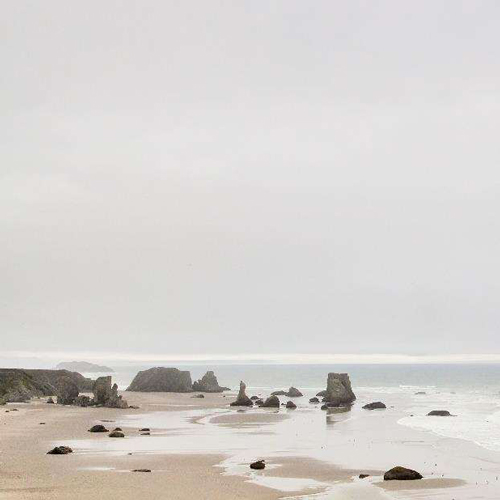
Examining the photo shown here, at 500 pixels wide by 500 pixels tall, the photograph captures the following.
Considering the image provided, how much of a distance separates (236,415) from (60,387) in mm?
30625

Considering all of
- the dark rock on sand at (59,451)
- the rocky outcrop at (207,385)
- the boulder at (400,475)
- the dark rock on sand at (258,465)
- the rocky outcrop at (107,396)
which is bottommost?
the boulder at (400,475)

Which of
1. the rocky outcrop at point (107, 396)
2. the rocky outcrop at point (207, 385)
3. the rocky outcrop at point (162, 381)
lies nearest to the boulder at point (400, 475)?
the rocky outcrop at point (107, 396)

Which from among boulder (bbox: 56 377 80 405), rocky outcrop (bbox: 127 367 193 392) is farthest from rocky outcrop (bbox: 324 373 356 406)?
rocky outcrop (bbox: 127 367 193 392)

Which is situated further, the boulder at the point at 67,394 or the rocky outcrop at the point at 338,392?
the rocky outcrop at the point at 338,392

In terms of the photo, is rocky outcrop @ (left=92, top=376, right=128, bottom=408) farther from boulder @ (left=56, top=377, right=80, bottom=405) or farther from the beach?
the beach

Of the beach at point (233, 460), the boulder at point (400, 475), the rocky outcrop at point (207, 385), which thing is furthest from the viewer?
the rocky outcrop at point (207, 385)

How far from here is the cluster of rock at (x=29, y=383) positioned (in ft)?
350

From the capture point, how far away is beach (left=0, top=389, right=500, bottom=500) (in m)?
32.6

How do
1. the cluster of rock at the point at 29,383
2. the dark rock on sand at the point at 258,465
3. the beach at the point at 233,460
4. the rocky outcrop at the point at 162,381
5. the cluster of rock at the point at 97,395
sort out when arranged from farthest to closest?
Result: the rocky outcrop at the point at 162,381
the cluster of rock at the point at 29,383
the cluster of rock at the point at 97,395
the dark rock on sand at the point at 258,465
the beach at the point at 233,460

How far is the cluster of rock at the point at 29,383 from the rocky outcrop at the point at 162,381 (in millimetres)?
11632

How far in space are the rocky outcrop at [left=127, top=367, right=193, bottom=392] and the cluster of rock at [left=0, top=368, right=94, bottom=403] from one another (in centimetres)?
1163

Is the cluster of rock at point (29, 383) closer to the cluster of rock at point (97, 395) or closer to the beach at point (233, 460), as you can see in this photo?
the cluster of rock at point (97, 395)

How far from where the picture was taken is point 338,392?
4365 inches

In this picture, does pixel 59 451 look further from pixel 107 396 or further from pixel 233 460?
pixel 107 396
